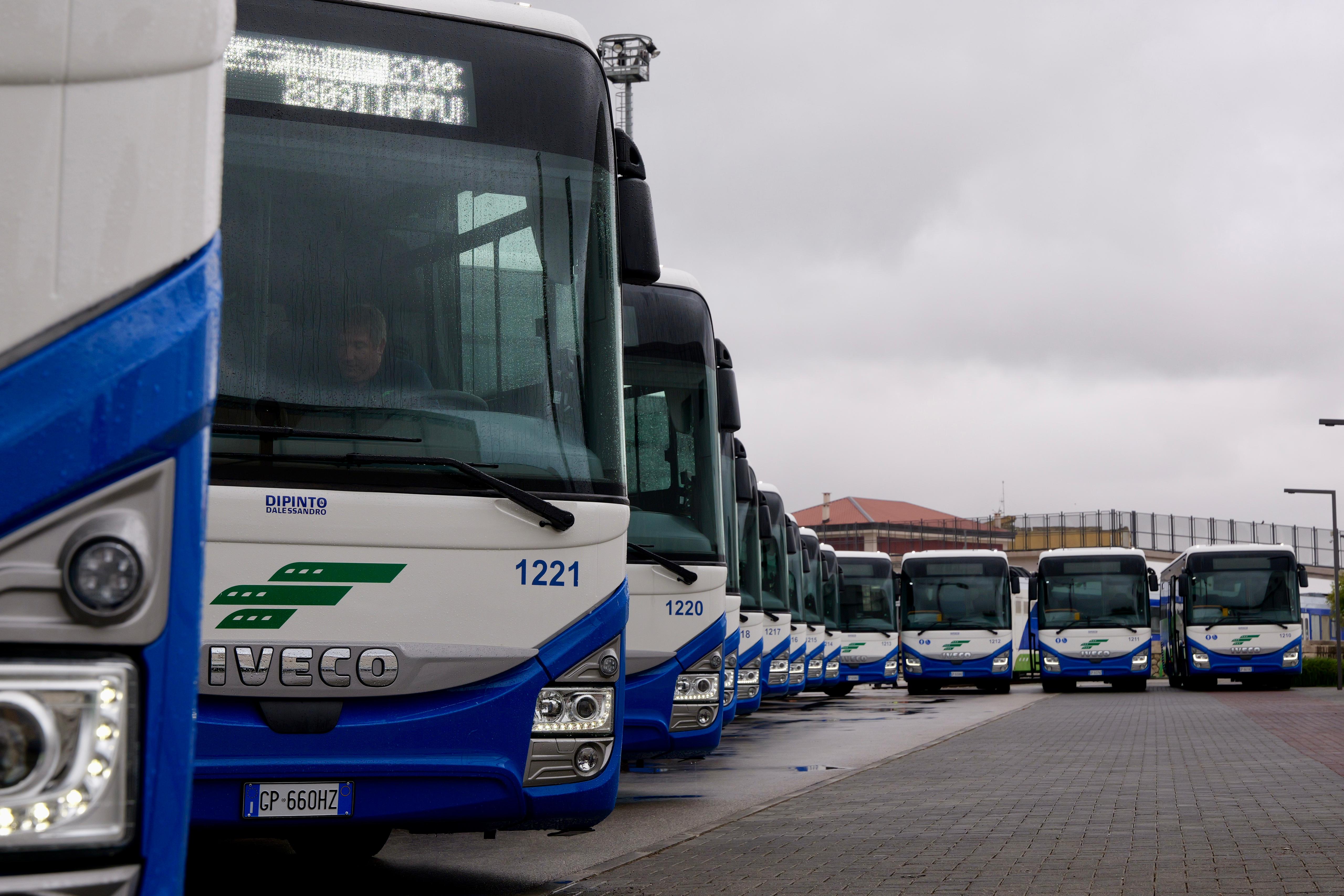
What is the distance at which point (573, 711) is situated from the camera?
5.95m

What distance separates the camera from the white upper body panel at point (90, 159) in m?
2.20

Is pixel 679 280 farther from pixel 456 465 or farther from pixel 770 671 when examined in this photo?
pixel 770 671

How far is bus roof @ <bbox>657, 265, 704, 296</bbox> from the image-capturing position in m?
11.5

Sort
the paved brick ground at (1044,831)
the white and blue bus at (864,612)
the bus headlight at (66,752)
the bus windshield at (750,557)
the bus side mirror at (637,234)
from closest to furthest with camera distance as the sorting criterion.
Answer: the bus headlight at (66,752)
the bus side mirror at (637,234)
the paved brick ground at (1044,831)
the bus windshield at (750,557)
the white and blue bus at (864,612)

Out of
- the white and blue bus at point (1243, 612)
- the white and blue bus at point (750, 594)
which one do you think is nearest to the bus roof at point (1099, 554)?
the white and blue bus at point (1243, 612)

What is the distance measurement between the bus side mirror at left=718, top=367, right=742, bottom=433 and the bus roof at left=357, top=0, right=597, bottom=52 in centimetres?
507

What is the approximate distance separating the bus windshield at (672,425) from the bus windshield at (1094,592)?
2795cm

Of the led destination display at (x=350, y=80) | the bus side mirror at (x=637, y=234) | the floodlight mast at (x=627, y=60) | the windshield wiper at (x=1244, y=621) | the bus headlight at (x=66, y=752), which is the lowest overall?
the windshield wiper at (x=1244, y=621)

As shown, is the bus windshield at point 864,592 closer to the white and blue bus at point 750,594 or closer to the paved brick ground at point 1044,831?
the white and blue bus at point 750,594

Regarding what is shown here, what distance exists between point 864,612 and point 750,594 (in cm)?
2714

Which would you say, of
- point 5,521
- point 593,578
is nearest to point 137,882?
point 5,521

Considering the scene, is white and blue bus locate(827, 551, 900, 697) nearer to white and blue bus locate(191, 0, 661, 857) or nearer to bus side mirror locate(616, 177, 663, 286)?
bus side mirror locate(616, 177, 663, 286)

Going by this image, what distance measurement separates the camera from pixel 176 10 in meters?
2.41

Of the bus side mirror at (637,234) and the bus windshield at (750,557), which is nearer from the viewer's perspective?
the bus side mirror at (637,234)
